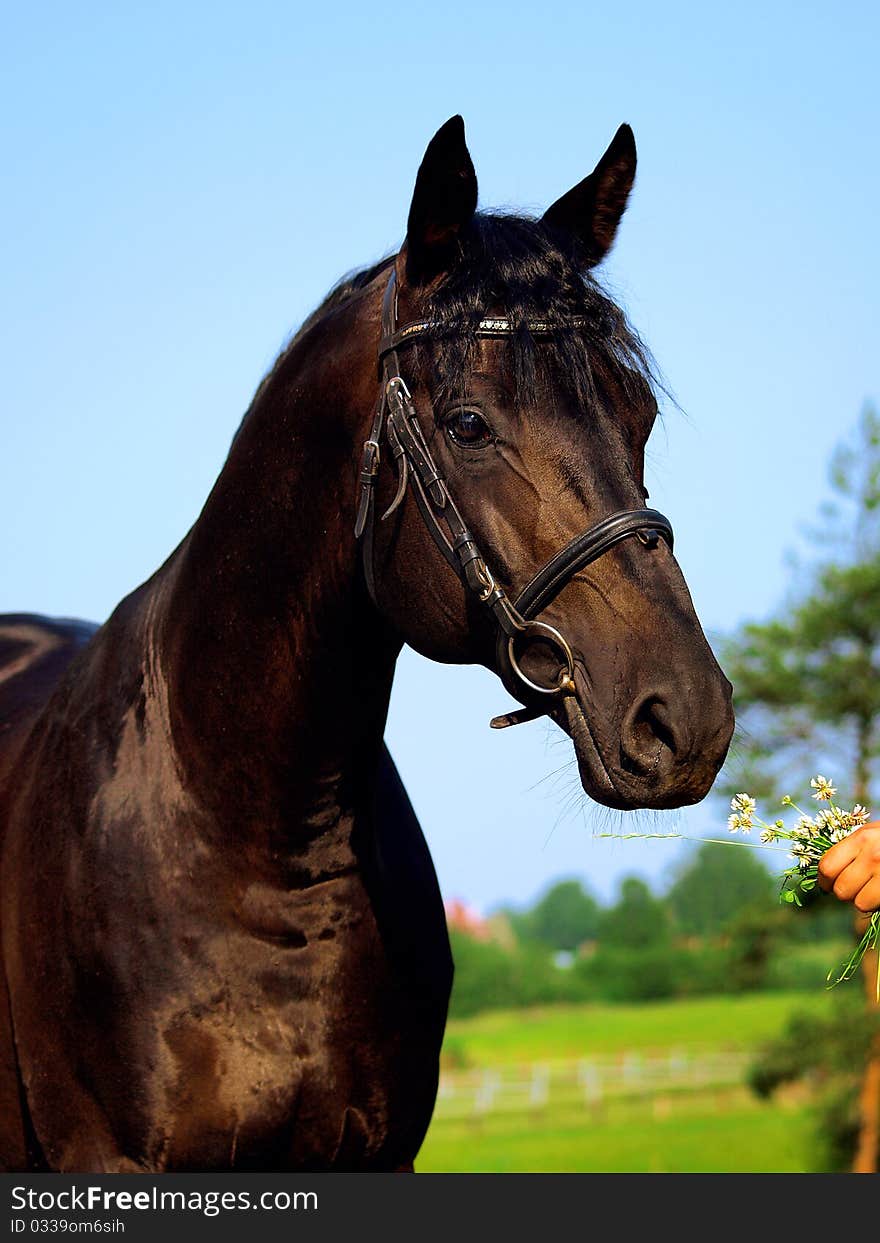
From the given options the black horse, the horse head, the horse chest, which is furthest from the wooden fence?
the horse head

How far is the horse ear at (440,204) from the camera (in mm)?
3061

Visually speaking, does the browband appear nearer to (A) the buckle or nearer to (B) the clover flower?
(A) the buckle

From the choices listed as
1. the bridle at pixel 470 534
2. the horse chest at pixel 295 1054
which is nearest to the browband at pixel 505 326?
the bridle at pixel 470 534

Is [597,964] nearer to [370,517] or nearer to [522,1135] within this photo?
Answer: [522,1135]

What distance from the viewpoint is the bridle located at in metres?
2.77

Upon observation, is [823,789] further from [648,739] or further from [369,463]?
[369,463]

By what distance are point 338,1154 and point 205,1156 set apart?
36 cm

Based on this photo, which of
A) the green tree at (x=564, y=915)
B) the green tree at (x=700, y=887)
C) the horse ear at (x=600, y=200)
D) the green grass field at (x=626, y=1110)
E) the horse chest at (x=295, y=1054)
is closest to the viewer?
the horse chest at (x=295, y=1054)

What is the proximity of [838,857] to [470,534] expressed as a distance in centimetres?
104

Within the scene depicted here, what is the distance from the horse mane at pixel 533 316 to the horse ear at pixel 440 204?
5 cm

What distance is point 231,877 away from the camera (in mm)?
3361

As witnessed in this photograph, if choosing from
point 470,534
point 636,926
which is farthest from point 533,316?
point 636,926

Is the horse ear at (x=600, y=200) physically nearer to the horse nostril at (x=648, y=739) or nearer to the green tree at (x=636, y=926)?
the horse nostril at (x=648, y=739)
